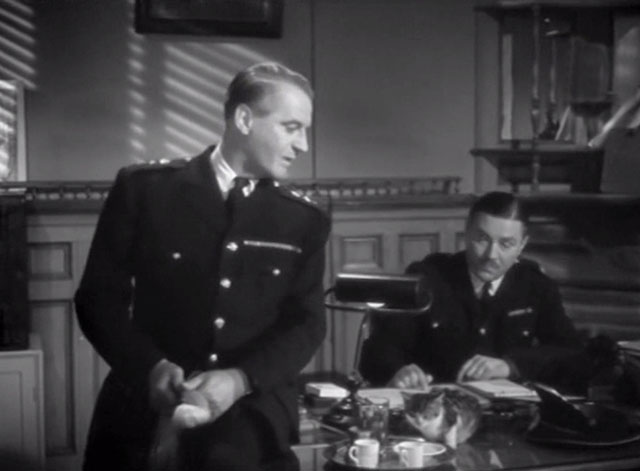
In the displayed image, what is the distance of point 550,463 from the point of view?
1446mm

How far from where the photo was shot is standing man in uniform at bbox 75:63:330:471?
154cm

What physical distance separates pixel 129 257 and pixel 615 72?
6.12 feet

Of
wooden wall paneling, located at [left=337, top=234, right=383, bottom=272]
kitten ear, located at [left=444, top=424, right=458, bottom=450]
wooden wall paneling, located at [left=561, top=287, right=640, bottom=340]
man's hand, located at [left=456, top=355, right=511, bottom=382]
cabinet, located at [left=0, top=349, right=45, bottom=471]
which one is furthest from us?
wooden wall paneling, located at [left=337, top=234, right=383, bottom=272]

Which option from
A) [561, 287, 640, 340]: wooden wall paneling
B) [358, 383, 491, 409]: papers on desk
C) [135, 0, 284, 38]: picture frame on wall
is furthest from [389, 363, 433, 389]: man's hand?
[135, 0, 284, 38]: picture frame on wall

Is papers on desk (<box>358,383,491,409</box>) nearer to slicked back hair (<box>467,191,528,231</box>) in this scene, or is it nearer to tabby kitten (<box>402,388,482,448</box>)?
tabby kitten (<box>402,388,482,448</box>)

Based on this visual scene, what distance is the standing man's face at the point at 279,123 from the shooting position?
1.58m

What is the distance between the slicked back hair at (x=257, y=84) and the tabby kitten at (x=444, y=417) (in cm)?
→ 51

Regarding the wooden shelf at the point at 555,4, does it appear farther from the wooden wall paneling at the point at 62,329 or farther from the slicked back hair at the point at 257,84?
the slicked back hair at the point at 257,84

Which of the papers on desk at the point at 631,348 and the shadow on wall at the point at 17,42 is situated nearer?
the papers on desk at the point at 631,348

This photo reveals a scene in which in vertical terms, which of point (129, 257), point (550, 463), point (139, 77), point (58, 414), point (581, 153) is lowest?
point (58, 414)

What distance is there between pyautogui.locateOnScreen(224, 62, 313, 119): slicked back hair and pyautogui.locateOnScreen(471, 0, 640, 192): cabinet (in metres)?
1.33

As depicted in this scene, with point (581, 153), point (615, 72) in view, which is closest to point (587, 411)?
point (581, 153)

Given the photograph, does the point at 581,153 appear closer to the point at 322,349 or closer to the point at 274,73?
the point at 322,349

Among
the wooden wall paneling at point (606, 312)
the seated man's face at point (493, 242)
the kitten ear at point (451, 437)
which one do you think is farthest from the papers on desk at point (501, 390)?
the wooden wall paneling at point (606, 312)
